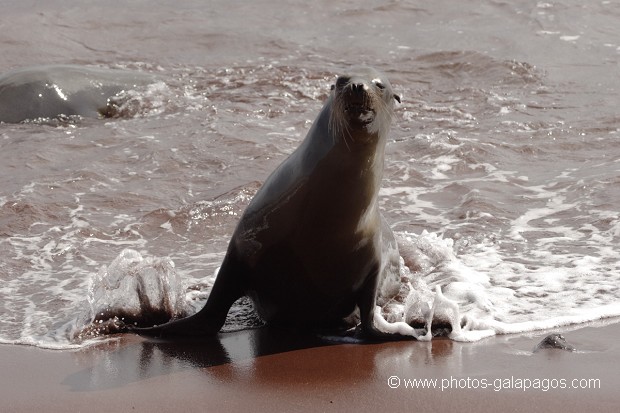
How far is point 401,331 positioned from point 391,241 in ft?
3.31

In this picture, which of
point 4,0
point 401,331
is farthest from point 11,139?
point 4,0

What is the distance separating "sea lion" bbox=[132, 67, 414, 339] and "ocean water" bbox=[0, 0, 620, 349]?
0.88ft

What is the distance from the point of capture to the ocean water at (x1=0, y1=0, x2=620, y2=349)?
5.88 metres

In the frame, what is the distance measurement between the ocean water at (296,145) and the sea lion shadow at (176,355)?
0.24m

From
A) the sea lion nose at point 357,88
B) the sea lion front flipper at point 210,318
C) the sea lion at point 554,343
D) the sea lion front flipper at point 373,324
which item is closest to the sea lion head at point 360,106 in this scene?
the sea lion nose at point 357,88

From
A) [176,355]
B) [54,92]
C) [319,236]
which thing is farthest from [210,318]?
[54,92]

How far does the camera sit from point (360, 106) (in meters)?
4.89

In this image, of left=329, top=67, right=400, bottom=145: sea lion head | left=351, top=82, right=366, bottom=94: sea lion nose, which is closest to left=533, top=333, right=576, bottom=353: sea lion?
left=329, top=67, right=400, bottom=145: sea lion head

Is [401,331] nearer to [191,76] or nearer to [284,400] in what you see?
[284,400]

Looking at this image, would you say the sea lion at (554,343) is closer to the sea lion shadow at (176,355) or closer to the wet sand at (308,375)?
the wet sand at (308,375)

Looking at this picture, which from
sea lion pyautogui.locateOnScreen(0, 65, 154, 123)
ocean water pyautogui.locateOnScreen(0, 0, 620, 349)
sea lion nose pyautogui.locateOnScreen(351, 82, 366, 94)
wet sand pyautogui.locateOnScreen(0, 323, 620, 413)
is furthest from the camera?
sea lion pyautogui.locateOnScreen(0, 65, 154, 123)

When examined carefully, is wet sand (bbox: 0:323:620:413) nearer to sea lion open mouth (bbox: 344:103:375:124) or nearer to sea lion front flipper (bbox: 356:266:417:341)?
sea lion front flipper (bbox: 356:266:417:341)

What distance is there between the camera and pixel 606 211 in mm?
7719

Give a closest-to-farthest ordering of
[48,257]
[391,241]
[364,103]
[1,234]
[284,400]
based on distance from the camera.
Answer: [284,400], [364,103], [391,241], [48,257], [1,234]
